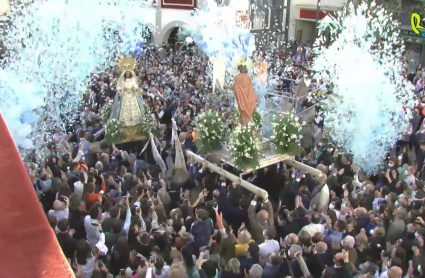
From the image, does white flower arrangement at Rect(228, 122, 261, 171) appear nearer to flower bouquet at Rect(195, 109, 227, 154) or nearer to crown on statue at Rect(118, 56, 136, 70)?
flower bouquet at Rect(195, 109, 227, 154)

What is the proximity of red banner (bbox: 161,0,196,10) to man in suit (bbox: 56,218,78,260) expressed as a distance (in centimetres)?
2190

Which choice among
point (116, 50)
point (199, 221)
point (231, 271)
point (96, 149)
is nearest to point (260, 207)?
point (199, 221)

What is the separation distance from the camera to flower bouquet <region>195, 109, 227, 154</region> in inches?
354

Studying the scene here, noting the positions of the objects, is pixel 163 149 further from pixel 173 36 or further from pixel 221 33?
pixel 173 36

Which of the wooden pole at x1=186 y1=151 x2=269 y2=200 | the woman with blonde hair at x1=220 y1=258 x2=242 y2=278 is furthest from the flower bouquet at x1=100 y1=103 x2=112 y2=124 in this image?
the woman with blonde hair at x1=220 y1=258 x2=242 y2=278

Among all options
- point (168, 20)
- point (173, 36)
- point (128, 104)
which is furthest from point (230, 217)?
point (173, 36)

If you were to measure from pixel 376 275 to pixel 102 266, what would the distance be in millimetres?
2990

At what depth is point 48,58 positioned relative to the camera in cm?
1078

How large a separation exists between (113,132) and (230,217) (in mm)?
3970

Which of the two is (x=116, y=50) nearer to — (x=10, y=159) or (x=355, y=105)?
(x=355, y=105)

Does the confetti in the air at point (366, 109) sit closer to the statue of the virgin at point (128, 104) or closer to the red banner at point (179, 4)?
the statue of the virgin at point (128, 104)

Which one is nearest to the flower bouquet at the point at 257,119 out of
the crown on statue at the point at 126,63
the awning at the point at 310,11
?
the crown on statue at the point at 126,63

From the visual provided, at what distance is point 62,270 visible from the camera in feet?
4.71

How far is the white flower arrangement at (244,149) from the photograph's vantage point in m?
8.20
